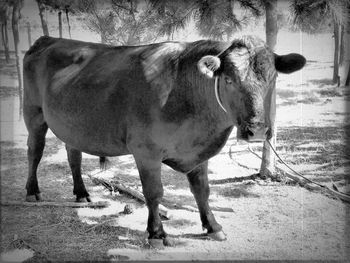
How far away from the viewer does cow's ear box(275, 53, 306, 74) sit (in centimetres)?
256

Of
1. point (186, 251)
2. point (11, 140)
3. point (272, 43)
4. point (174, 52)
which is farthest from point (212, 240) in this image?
point (11, 140)

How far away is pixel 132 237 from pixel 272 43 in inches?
104

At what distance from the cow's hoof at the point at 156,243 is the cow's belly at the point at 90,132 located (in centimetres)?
72

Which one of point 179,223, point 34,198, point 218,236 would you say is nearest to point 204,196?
point 218,236

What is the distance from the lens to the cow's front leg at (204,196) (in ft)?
11.1

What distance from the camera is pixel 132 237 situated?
3404mm

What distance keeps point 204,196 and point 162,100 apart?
37.5 inches

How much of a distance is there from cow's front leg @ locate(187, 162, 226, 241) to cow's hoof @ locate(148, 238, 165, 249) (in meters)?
0.44

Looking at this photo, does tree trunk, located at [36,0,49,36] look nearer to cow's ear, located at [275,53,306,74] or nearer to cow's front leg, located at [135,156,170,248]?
cow's front leg, located at [135,156,170,248]

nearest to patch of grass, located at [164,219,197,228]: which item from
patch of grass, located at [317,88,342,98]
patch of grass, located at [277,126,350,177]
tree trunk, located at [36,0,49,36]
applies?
patch of grass, located at [277,126,350,177]

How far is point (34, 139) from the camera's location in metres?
4.23

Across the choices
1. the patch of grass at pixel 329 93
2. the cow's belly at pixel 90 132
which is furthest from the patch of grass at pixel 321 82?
the cow's belly at pixel 90 132

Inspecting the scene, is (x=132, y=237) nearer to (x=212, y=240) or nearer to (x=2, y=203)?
(x=212, y=240)

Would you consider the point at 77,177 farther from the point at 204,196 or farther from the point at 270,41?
the point at 270,41
